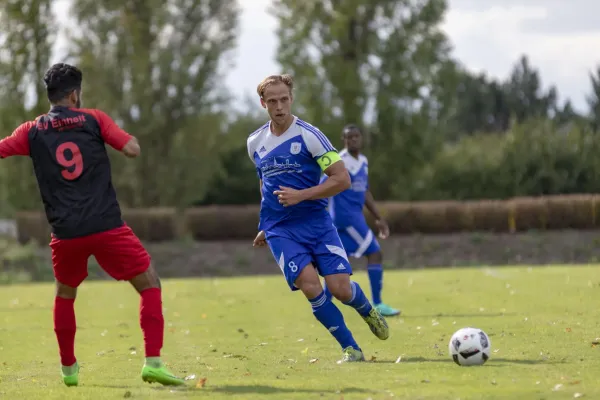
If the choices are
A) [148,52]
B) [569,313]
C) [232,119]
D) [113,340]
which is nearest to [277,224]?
[113,340]

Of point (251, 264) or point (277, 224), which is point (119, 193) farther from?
point (277, 224)

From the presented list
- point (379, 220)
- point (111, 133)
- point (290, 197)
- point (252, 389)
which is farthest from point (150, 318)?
point (379, 220)

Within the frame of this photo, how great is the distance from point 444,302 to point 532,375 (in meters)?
8.51

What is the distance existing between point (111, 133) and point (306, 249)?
→ 2306 millimetres

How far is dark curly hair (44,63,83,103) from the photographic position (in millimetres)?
8242

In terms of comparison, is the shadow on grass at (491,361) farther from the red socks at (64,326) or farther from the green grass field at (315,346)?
the red socks at (64,326)

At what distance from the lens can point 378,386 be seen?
7.81m

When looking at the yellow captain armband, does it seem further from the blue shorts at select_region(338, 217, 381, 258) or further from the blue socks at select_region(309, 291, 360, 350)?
the blue shorts at select_region(338, 217, 381, 258)

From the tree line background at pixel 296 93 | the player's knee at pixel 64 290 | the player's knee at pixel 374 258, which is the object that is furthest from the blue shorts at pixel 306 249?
the tree line background at pixel 296 93

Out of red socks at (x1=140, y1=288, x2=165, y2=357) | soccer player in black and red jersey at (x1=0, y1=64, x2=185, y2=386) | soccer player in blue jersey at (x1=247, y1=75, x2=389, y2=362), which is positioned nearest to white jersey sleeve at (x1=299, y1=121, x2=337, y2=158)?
soccer player in blue jersey at (x1=247, y1=75, x2=389, y2=362)

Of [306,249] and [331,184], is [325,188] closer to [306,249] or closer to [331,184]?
[331,184]

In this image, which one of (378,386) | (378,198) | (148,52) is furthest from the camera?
(378,198)

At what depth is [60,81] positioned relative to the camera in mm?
8242

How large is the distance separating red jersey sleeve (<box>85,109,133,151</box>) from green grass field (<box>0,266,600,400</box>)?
70.1 inches
